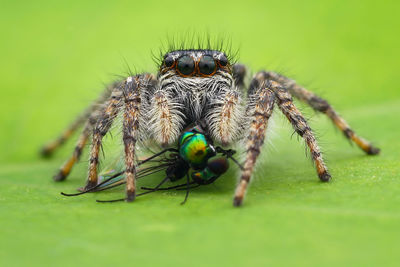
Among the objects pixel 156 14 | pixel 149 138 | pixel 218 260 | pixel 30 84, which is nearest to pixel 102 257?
pixel 218 260

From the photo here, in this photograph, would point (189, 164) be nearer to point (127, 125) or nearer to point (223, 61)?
point (127, 125)

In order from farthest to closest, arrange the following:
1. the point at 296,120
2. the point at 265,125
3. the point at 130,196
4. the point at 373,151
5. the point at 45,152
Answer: the point at 45,152 < the point at 373,151 < the point at 296,120 < the point at 265,125 < the point at 130,196

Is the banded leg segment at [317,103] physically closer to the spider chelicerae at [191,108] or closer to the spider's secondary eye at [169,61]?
the spider chelicerae at [191,108]

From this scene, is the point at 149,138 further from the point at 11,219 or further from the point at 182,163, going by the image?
the point at 11,219

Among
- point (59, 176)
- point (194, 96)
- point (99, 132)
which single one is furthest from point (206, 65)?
point (59, 176)

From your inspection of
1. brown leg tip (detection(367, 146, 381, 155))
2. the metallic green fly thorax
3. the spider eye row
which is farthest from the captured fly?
brown leg tip (detection(367, 146, 381, 155))

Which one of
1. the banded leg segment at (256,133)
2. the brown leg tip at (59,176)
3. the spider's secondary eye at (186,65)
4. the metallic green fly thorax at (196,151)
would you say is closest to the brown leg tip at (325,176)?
the banded leg segment at (256,133)

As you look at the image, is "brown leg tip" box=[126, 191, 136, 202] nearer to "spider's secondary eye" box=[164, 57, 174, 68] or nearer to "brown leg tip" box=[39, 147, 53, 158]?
"spider's secondary eye" box=[164, 57, 174, 68]
